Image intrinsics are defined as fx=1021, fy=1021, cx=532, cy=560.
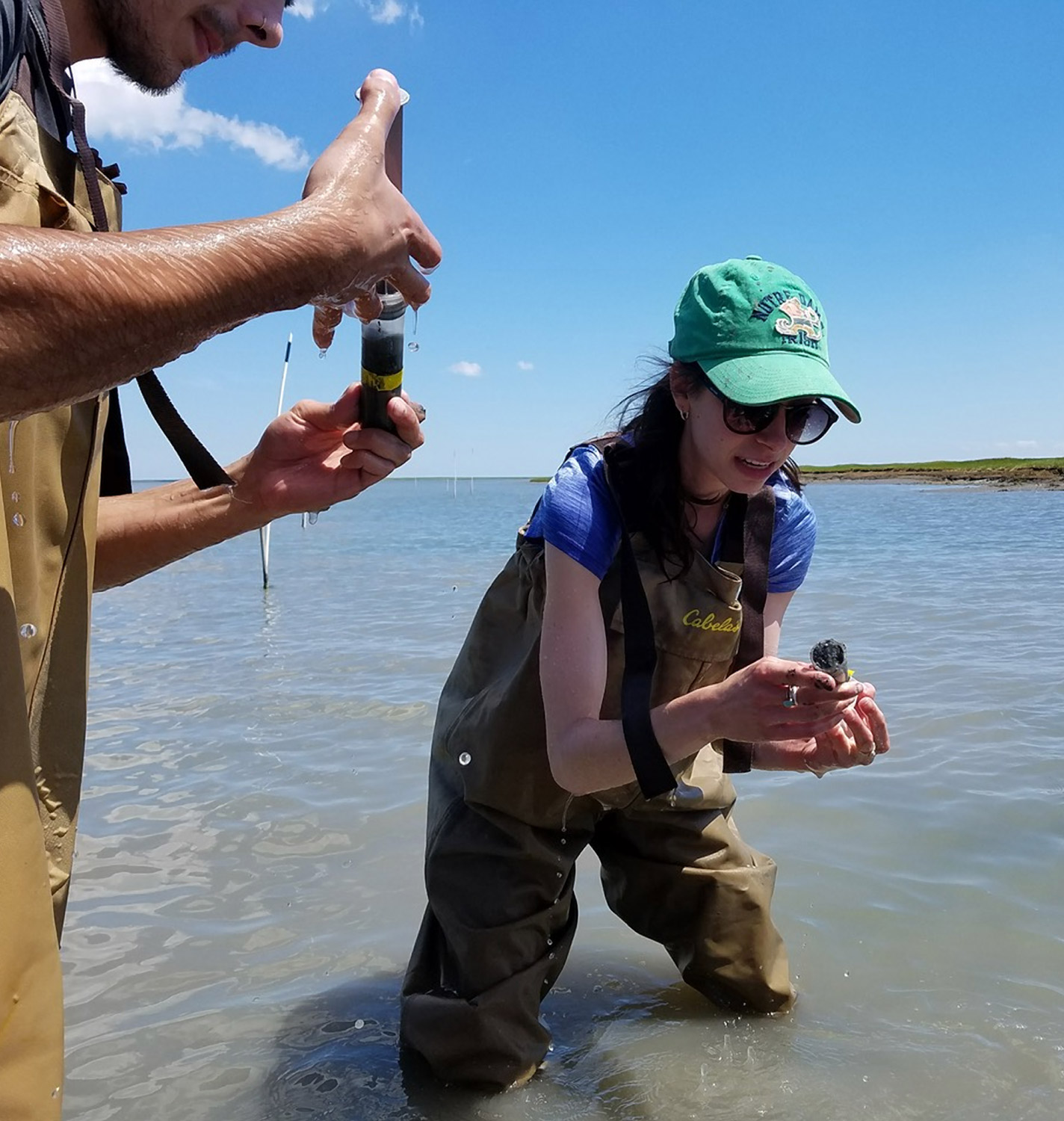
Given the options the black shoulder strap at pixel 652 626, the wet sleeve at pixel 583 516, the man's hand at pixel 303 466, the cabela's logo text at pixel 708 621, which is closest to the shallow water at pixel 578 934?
the black shoulder strap at pixel 652 626

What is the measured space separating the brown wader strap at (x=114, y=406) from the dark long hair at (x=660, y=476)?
1.12 m

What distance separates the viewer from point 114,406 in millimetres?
1965

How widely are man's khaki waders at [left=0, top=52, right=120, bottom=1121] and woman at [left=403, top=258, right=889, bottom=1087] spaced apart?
125cm

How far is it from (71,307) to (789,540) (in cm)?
233

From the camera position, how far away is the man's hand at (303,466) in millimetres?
2244

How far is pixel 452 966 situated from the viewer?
2.99 metres

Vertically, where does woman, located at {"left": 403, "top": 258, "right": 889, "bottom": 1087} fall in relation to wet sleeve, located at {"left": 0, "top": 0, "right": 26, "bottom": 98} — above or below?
below

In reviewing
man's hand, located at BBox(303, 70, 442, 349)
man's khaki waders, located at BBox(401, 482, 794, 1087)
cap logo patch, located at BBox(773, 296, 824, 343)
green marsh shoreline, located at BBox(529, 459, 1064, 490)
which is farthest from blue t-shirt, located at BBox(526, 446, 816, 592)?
green marsh shoreline, located at BBox(529, 459, 1064, 490)

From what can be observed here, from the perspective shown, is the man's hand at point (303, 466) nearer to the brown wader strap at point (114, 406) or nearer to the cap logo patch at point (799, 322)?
the brown wader strap at point (114, 406)

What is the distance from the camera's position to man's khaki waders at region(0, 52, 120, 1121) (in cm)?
126

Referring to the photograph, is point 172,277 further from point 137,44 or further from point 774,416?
point 774,416

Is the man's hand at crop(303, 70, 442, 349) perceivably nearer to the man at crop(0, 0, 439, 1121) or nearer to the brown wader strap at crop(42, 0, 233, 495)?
the man at crop(0, 0, 439, 1121)

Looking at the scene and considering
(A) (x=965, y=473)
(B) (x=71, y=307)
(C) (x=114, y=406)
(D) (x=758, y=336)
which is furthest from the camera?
(A) (x=965, y=473)

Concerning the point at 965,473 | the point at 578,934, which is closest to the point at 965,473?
the point at 965,473
